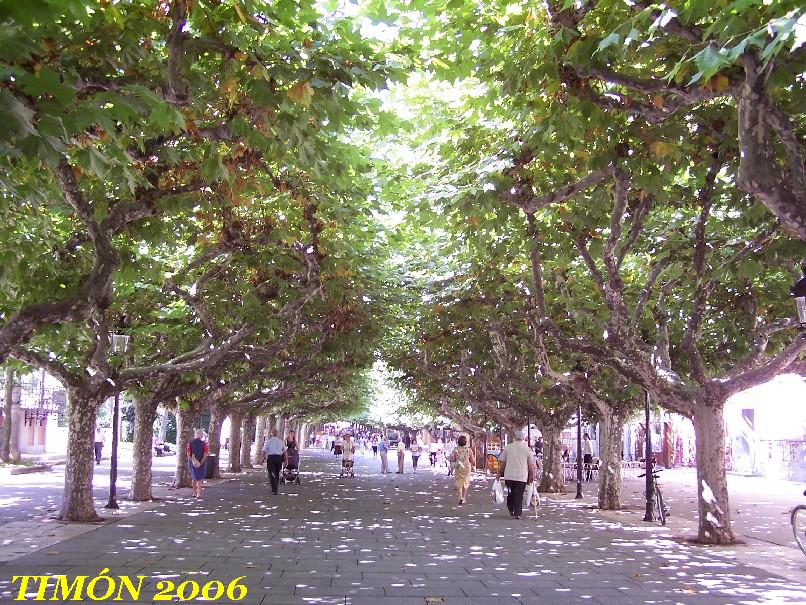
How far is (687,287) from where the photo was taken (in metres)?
12.9

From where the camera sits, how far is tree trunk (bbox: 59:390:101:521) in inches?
542

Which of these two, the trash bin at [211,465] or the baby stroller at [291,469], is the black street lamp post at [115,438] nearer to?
the trash bin at [211,465]

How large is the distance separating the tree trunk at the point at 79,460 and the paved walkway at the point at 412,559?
0.80 meters

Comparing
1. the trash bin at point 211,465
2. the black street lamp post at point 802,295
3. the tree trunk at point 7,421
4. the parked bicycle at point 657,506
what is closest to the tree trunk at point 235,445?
the trash bin at point 211,465

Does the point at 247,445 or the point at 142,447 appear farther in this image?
the point at 247,445

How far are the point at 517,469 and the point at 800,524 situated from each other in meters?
5.60

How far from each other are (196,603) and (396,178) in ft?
19.3

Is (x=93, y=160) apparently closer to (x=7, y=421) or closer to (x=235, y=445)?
(x=7, y=421)

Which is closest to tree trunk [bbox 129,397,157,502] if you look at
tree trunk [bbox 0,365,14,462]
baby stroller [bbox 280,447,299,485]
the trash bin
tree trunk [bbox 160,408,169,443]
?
the trash bin

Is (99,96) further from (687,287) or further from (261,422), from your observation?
(261,422)

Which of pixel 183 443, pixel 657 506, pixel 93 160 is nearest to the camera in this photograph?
pixel 93 160

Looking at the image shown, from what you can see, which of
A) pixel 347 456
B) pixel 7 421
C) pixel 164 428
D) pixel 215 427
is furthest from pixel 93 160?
pixel 164 428

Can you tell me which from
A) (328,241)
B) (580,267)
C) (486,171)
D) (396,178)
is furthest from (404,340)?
(486,171)

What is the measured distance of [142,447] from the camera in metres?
18.1
